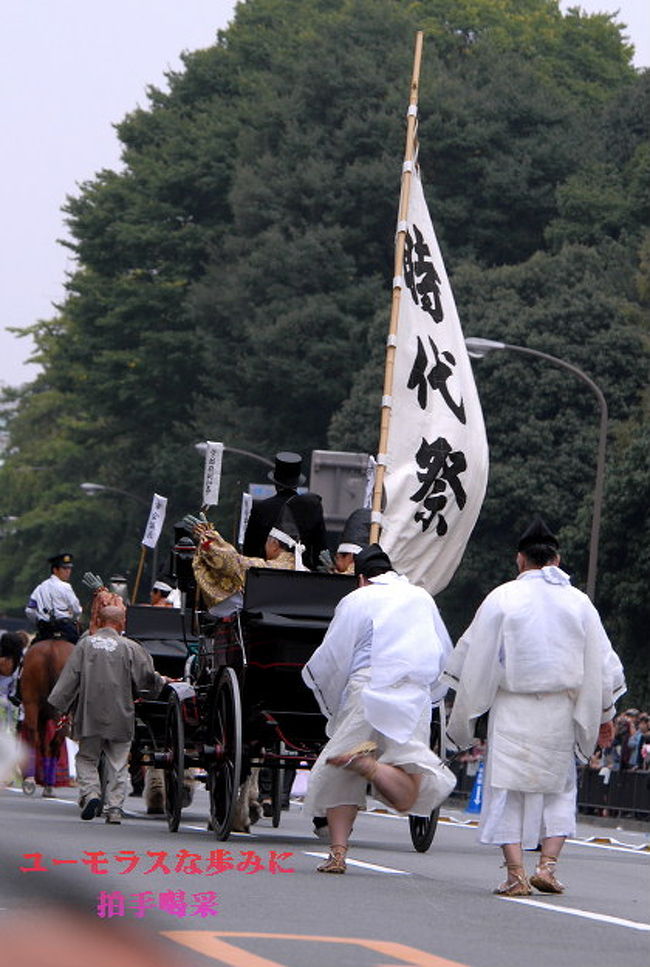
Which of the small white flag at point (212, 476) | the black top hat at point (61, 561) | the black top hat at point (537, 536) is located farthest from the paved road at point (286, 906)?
the black top hat at point (61, 561)

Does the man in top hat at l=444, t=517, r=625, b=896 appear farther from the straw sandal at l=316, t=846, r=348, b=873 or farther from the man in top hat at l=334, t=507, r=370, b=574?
the man in top hat at l=334, t=507, r=370, b=574

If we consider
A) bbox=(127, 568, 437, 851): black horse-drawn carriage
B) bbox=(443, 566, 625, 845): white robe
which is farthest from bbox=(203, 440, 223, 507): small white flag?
bbox=(443, 566, 625, 845): white robe

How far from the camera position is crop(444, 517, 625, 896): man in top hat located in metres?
10.5

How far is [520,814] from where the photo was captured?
415 inches

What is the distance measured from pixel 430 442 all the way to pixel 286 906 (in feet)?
23.4

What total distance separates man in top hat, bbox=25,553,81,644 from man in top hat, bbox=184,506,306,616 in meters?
6.75

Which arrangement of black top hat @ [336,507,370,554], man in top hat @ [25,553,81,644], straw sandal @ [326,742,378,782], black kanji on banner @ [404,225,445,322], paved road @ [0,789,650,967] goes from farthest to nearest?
1. man in top hat @ [25,553,81,644]
2. black kanji on banner @ [404,225,445,322]
3. black top hat @ [336,507,370,554]
4. straw sandal @ [326,742,378,782]
5. paved road @ [0,789,650,967]

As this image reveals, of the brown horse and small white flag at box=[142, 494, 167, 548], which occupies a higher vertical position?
small white flag at box=[142, 494, 167, 548]

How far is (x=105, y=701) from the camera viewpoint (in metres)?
15.7

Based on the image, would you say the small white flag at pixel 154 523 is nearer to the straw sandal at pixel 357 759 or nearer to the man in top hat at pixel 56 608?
the man in top hat at pixel 56 608

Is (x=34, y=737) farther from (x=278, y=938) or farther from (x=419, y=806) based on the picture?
(x=278, y=938)

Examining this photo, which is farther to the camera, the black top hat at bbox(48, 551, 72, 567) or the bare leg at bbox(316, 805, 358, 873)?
the black top hat at bbox(48, 551, 72, 567)

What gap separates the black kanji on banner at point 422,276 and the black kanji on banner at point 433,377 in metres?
0.37

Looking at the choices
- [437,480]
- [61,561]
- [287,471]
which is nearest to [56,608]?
[61,561]
